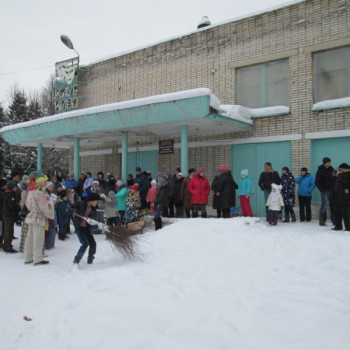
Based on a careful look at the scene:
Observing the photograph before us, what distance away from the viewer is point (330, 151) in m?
10.4

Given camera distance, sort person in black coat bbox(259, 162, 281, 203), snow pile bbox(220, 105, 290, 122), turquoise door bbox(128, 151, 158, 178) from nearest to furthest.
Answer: person in black coat bbox(259, 162, 281, 203)
snow pile bbox(220, 105, 290, 122)
turquoise door bbox(128, 151, 158, 178)

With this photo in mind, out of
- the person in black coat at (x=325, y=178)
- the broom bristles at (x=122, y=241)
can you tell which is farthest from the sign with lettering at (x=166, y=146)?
the broom bristles at (x=122, y=241)

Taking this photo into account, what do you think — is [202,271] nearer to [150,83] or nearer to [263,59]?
[263,59]

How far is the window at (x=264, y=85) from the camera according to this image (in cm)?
1151

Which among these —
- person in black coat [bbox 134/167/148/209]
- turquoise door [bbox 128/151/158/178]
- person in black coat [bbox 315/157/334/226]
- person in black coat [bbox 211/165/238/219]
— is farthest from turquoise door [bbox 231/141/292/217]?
turquoise door [bbox 128/151/158/178]

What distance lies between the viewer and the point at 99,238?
29.6ft

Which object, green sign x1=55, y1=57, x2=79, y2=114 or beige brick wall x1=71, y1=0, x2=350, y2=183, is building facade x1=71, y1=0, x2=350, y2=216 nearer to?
beige brick wall x1=71, y1=0, x2=350, y2=183

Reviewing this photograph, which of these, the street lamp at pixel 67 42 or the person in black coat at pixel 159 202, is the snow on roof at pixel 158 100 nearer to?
the person in black coat at pixel 159 202

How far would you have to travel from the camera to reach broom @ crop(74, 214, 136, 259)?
242 inches

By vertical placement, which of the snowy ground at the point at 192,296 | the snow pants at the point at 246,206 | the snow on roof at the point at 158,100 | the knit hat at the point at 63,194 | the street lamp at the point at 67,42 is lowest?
the snowy ground at the point at 192,296

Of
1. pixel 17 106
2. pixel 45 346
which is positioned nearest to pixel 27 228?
pixel 45 346

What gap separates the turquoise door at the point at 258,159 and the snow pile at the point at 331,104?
1.30m

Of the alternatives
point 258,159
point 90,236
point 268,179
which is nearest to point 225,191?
point 268,179

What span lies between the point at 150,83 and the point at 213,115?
5894 millimetres
